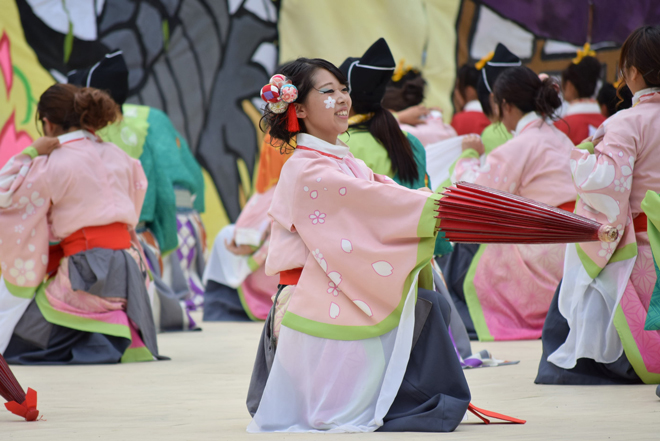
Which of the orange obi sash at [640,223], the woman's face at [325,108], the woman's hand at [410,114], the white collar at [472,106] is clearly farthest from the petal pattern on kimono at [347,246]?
the white collar at [472,106]

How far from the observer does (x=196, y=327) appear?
657 centimetres

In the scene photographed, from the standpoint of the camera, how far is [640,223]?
12.0ft

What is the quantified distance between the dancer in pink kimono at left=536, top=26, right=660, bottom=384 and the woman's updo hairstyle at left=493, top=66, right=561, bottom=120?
1.48 m

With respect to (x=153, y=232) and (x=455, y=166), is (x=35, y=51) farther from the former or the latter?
(x=455, y=166)

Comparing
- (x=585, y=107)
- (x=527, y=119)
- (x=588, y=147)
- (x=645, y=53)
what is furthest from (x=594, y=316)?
(x=585, y=107)

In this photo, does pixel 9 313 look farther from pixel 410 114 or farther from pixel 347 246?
pixel 410 114

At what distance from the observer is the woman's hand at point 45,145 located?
469cm

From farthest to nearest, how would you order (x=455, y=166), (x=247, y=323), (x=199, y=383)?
(x=247, y=323) < (x=455, y=166) < (x=199, y=383)

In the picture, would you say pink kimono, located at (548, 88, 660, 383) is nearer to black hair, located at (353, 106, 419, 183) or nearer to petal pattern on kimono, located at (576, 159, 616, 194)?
petal pattern on kimono, located at (576, 159, 616, 194)

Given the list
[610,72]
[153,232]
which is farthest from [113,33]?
[610,72]

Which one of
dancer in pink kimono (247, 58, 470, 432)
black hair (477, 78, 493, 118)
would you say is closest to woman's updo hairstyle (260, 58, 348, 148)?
dancer in pink kimono (247, 58, 470, 432)

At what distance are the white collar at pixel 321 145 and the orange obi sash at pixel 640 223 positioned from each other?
1.40m

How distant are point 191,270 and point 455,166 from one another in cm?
312

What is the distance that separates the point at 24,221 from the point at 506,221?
2.97 meters
